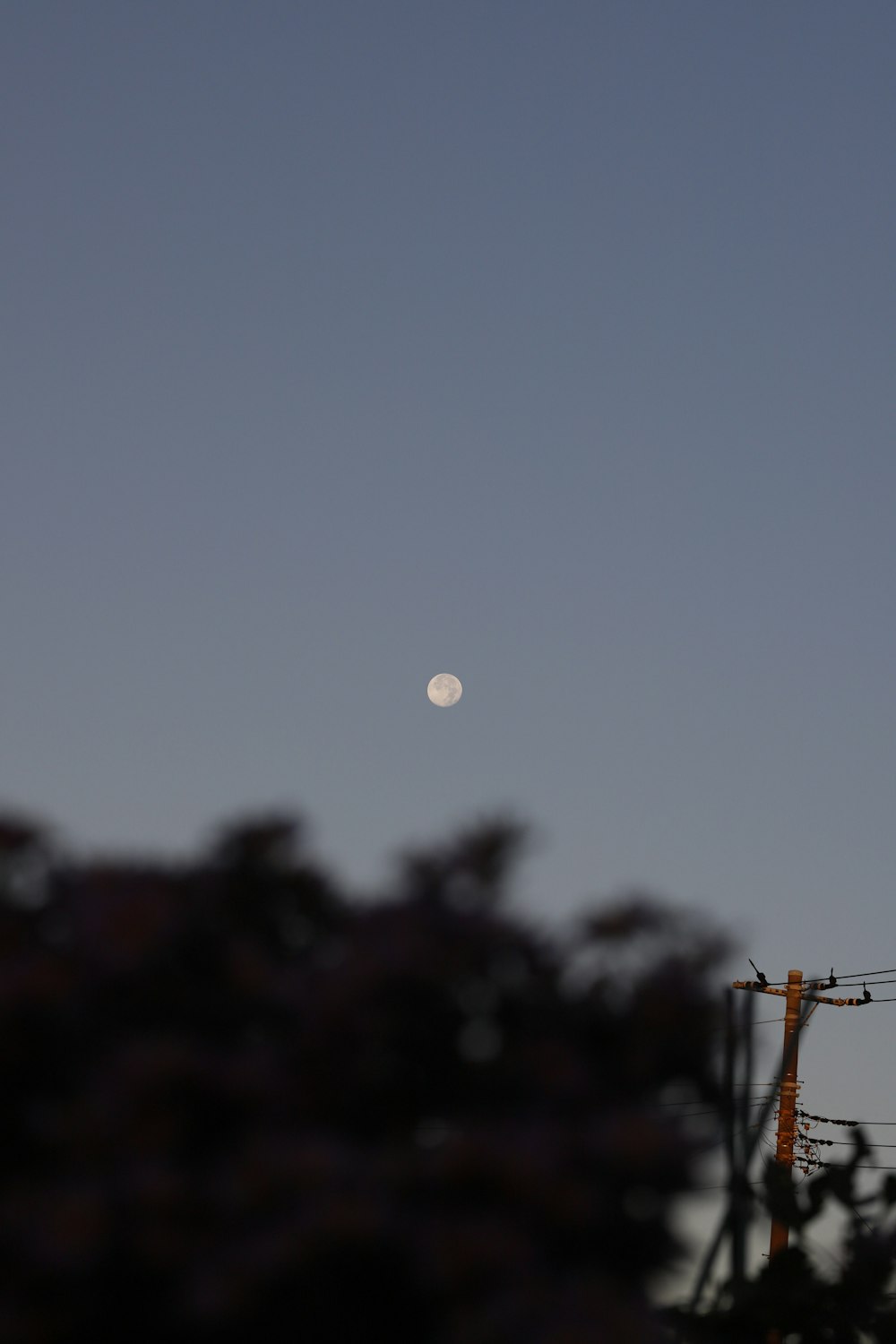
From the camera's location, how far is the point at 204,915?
5.00 meters

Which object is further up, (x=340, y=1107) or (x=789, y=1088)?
(x=789, y=1088)

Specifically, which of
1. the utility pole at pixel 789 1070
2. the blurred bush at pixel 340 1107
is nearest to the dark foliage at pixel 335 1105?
the blurred bush at pixel 340 1107

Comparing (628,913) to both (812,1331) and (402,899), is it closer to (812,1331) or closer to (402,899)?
(402,899)

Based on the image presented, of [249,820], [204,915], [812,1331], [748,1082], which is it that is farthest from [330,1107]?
[812,1331]

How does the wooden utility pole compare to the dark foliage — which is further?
the wooden utility pole

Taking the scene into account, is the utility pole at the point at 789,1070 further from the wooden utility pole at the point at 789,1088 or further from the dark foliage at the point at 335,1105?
the dark foliage at the point at 335,1105

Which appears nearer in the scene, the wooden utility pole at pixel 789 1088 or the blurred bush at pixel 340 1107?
the blurred bush at pixel 340 1107

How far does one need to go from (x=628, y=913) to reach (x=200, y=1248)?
1732 millimetres

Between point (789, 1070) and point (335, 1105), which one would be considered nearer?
point (335, 1105)

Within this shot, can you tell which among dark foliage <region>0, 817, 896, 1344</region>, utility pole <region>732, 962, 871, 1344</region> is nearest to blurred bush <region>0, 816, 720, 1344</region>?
dark foliage <region>0, 817, 896, 1344</region>

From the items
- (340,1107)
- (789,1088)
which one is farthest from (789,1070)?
(340,1107)

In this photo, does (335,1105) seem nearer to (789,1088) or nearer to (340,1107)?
(340,1107)

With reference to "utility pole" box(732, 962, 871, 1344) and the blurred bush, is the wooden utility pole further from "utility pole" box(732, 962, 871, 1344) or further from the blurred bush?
the blurred bush

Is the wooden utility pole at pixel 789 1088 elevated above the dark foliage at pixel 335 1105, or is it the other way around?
the wooden utility pole at pixel 789 1088
